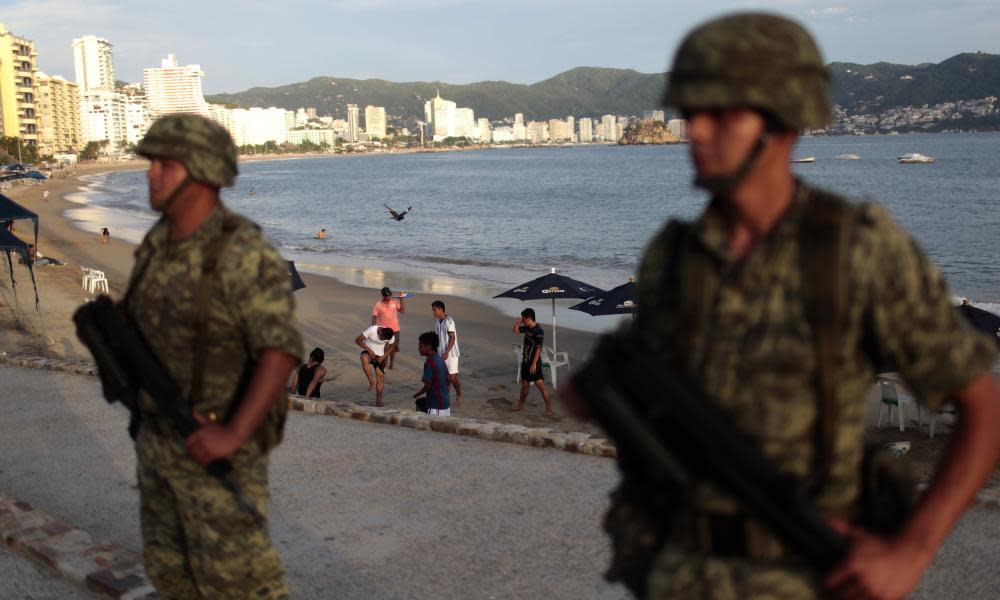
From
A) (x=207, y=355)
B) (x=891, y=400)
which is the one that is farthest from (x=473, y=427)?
(x=891, y=400)

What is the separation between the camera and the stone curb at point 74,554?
5102 mm

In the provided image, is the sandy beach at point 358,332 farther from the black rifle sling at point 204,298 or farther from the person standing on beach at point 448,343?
the black rifle sling at point 204,298

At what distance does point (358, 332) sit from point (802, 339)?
1916 centimetres

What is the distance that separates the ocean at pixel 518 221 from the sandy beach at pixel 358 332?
193 cm

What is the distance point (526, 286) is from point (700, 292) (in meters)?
14.0

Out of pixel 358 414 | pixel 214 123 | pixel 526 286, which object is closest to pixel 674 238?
pixel 214 123

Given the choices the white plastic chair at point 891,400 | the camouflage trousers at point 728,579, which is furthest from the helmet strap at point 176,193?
the white plastic chair at point 891,400

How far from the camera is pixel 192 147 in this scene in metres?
3.11

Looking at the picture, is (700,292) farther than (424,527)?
No

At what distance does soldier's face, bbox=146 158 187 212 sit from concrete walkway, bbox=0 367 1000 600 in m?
2.74

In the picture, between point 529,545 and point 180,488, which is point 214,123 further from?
point 529,545

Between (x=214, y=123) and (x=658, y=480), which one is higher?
(x=214, y=123)

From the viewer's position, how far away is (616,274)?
37000mm

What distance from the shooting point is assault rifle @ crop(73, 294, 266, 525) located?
307 centimetres
